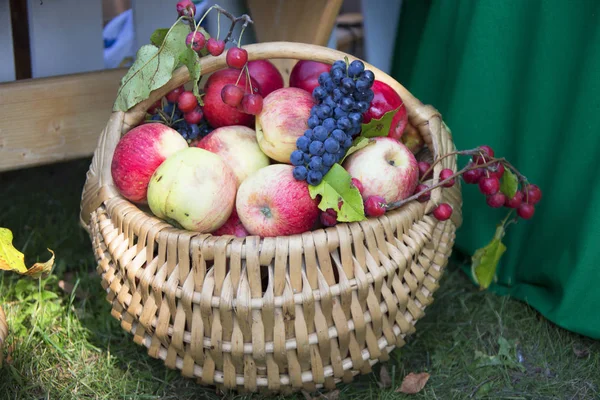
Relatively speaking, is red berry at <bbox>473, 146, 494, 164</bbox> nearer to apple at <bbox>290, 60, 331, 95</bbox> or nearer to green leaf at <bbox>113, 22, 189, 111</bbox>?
apple at <bbox>290, 60, 331, 95</bbox>

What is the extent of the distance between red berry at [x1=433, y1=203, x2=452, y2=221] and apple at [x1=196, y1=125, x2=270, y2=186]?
1.33ft

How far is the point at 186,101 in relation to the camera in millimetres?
1399

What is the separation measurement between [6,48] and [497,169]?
1434 millimetres

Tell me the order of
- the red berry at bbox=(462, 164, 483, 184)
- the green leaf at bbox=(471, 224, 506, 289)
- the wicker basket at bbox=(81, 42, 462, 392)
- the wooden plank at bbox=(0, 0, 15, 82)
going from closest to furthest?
the wicker basket at bbox=(81, 42, 462, 392) < the red berry at bbox=(462, 164, 483, 184) < the green leaf at bbox=(471, 224, 506, 289) < the wooden plank at bbox=(0, 0, 15, 82)

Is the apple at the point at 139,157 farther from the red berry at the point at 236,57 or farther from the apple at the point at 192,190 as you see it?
the red berry at the point at 236,57

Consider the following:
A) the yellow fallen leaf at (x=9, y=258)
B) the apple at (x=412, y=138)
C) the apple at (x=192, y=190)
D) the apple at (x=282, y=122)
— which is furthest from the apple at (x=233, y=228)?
the apple at (x=412, y=138)

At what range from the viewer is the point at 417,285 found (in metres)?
1.26

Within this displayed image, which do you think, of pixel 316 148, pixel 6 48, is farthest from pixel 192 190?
pixel 6 48

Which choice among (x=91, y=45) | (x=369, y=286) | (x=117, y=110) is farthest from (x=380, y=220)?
(x=91, y=45)

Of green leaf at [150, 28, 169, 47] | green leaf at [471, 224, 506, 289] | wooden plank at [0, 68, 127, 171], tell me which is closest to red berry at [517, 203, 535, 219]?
green leaf at [471, 224, 506, 289]

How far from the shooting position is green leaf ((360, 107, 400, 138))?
50.9 inches

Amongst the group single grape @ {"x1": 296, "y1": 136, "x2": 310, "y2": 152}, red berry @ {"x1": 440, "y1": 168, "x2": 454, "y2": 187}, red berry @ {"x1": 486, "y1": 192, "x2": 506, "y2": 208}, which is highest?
single grape @ {"x1": 296, "y1": 136, "x2": 310, "y2": 152}

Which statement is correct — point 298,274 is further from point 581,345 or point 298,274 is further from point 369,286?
point 581,345

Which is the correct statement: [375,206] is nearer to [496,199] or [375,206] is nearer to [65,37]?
[496,199]
